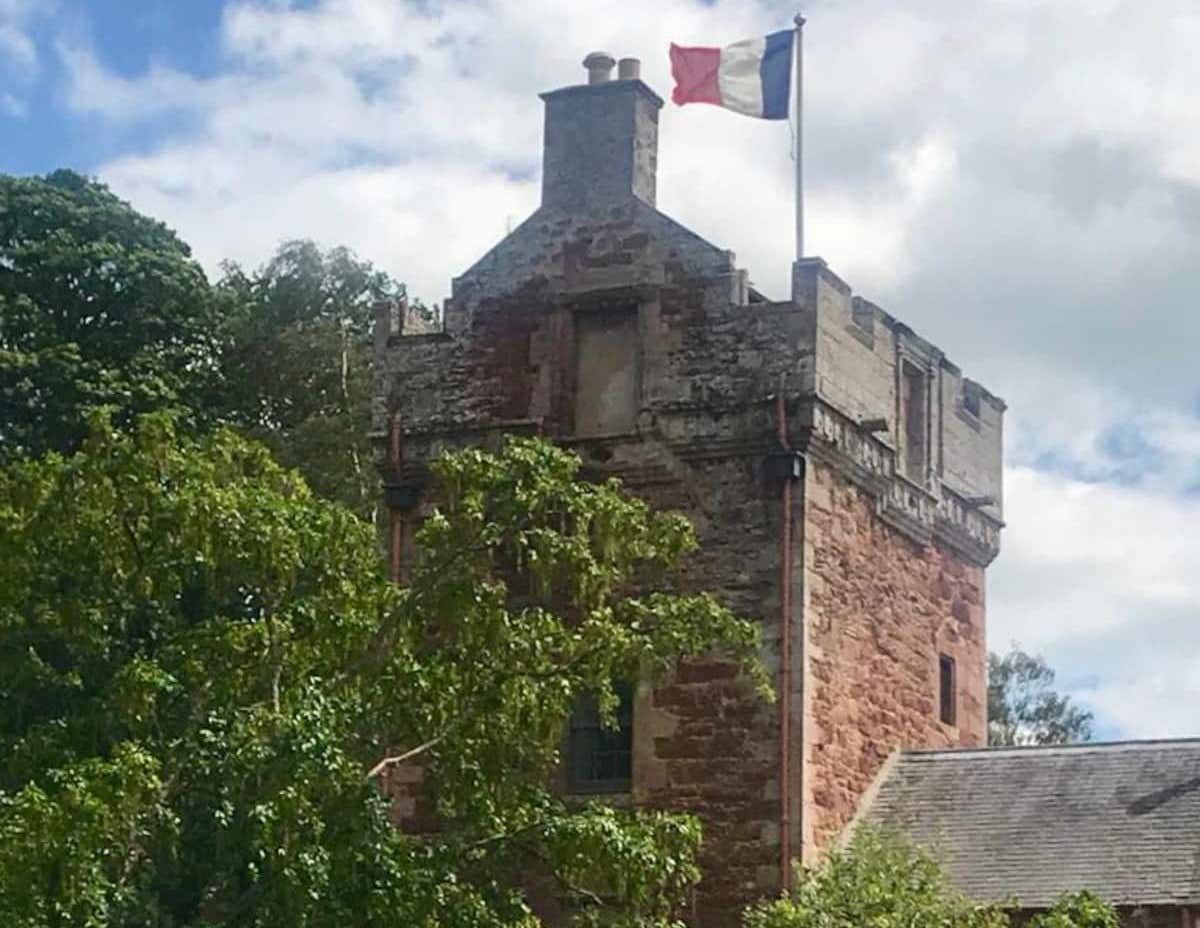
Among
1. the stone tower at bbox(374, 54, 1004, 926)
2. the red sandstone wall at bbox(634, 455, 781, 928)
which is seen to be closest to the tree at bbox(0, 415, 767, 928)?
the red sandstone wall at bbox(634, 455, 781, 928)

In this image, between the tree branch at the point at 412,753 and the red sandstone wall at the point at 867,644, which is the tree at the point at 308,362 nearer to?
the red sandstone wall at the point at 867,644

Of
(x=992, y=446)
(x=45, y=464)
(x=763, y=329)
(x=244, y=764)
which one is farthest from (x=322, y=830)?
(x=992, y=446)

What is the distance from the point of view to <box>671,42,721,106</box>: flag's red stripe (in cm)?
2503

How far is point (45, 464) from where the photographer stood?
20.1 metres

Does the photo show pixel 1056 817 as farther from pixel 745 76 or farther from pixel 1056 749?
pixel 745 76

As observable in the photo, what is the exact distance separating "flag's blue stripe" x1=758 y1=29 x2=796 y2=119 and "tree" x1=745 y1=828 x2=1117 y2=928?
7831mm

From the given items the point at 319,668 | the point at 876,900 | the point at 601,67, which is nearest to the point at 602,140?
the point at 601,67

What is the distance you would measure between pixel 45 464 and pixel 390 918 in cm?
479

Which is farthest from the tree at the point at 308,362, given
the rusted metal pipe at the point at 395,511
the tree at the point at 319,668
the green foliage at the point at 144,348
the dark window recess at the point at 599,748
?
the tree at the point at 319,668

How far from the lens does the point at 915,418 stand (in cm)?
2620

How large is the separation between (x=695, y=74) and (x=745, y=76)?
0.53 m

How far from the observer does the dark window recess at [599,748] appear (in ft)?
76.4

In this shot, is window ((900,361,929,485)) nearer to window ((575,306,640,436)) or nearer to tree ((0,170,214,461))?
window ((575,306,640,436))

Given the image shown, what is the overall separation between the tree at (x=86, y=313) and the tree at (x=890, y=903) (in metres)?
14.3
